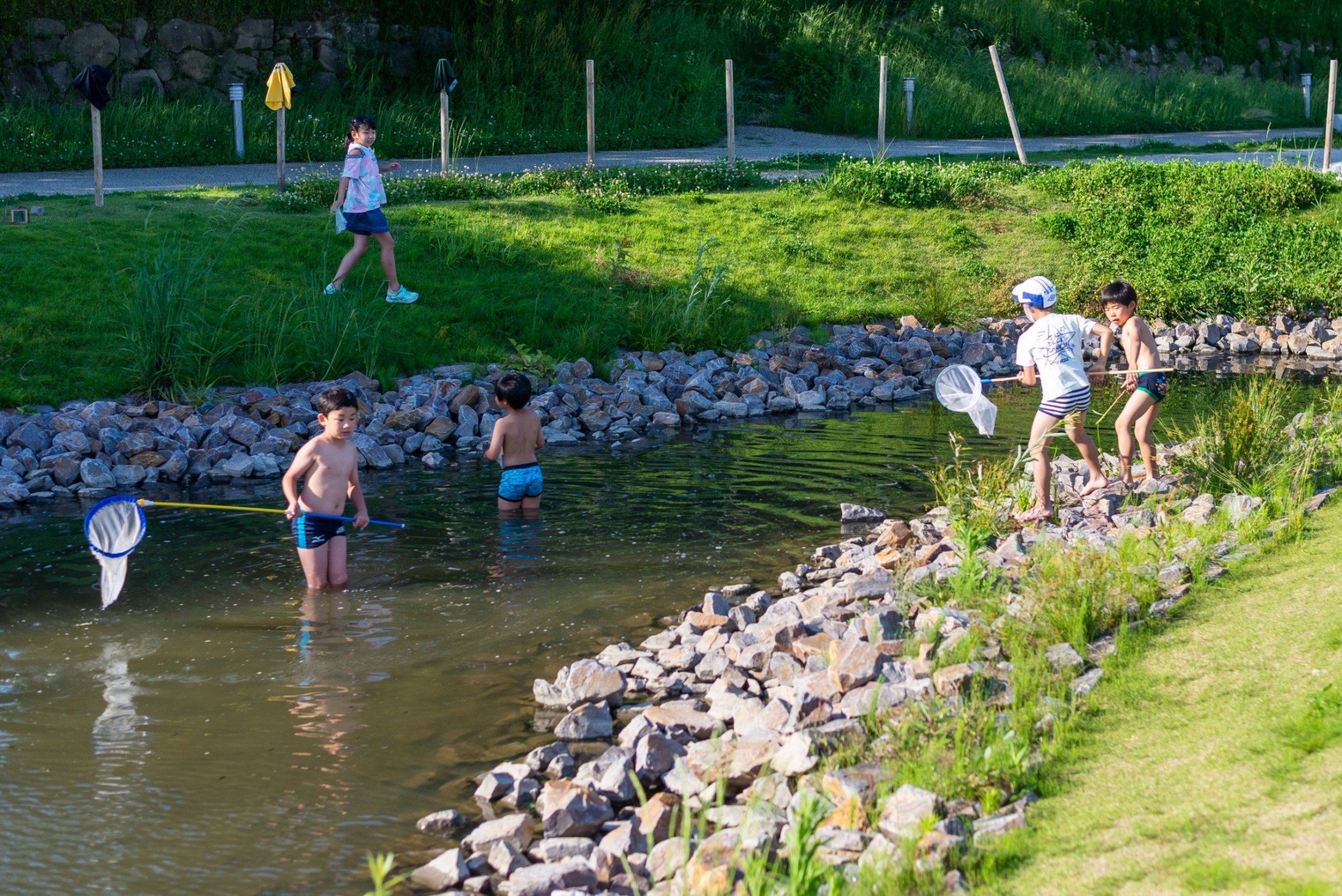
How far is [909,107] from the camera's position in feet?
84.8

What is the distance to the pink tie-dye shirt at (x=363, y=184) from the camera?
13.4m

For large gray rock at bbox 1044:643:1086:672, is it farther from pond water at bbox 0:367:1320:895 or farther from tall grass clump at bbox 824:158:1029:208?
tall grass clump at bbox 824:158:1029:208

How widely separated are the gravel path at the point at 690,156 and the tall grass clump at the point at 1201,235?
262 cm

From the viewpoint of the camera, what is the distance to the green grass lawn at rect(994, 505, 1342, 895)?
4215 millimetres

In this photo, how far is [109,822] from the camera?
5.56 m

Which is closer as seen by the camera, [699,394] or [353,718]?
[353,718]

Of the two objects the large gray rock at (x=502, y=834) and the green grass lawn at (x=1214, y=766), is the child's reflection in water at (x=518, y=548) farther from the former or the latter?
the green grass lawn at (x=1214, y=766)

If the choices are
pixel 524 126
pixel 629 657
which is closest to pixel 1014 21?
pixel 524 126

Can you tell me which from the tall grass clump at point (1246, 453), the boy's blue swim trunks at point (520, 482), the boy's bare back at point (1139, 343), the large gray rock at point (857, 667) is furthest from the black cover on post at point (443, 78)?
the large gray rock at point (857, 667)

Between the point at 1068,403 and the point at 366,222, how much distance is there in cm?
768

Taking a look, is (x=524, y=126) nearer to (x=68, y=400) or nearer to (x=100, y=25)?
(x=100, y=25)

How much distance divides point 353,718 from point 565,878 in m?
2.11

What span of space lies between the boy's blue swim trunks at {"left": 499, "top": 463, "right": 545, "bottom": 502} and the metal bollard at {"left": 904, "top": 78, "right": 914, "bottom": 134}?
17.9m

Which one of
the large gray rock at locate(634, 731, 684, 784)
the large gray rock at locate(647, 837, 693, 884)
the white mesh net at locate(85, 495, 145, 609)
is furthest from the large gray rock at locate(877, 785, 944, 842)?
the white mesh net at locate(85, 495, 145, 609)
